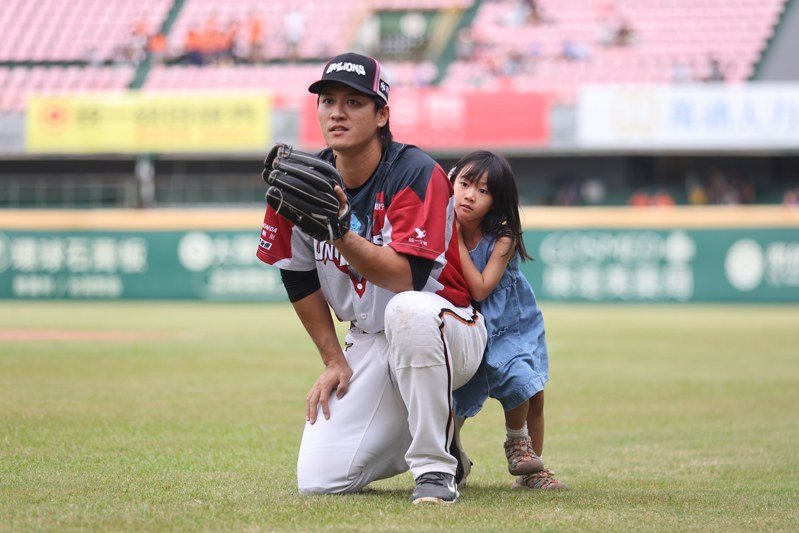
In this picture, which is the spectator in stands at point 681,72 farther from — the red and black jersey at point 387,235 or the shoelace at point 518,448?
the red and black jersey at point 387,235

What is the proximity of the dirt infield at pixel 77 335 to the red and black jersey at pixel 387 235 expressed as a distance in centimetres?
935

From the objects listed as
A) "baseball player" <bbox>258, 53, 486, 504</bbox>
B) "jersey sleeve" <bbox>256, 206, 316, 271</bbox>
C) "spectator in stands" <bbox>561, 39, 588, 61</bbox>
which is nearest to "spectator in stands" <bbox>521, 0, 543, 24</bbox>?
"spectator in stands" <bbox>561, 39, 588, 61</bbox>

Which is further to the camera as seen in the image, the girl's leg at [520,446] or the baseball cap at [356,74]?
the girl's leg at [520,446]

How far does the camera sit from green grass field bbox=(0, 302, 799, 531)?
3.81 metres

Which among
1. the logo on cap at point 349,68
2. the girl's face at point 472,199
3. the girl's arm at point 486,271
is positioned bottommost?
the girl's arm at point 486,271

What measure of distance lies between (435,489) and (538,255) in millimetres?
18572

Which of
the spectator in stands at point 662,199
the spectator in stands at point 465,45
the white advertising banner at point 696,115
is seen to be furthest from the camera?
the spectator in stands at point 465,45

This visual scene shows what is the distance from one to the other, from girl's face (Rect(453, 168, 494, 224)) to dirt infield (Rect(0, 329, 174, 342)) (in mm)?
9400

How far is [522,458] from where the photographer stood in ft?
14.9

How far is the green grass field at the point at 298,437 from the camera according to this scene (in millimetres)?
3809

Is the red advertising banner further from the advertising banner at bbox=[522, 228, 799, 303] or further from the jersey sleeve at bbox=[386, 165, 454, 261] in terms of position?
the jersey sleeve at bbox=[386, 165, 454, 261]

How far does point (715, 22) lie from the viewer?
2748cm

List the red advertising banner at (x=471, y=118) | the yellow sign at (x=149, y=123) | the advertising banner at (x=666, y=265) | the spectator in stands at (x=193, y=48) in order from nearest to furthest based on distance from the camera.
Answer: the advertising banner at (x=666, y=265), the red advertising banner at (x=471, y=118), the yellow sign at (x=149, y=123), the spectator in stands at (x=193, y=48)

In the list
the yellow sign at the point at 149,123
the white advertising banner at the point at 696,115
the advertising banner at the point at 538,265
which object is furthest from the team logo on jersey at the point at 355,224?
the yellow sign at the point at 149,123
